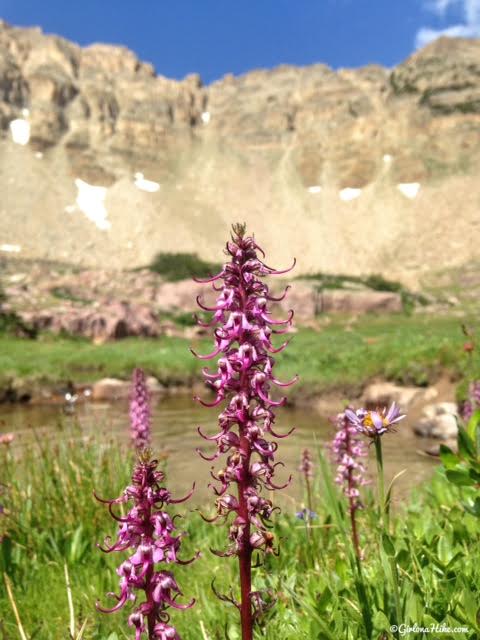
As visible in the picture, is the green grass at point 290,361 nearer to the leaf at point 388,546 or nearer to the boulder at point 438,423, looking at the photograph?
the boulder at point 438,423

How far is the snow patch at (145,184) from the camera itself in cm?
12044

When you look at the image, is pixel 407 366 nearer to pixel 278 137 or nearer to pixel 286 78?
pixel 278 137

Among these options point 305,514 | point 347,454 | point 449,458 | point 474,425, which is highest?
point 474,425

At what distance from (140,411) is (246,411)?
4533 mm

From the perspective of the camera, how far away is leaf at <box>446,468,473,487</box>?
9.78 feet

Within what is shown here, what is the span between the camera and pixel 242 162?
126 meters

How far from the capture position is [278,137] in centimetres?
13125

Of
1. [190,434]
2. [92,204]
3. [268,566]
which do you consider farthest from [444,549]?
[92,204]

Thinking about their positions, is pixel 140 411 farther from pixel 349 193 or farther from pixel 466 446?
pixel 349 193

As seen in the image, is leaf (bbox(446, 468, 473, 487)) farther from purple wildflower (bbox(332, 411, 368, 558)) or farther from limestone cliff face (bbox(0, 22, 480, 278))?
limestone cliff face (bbox(0, 22, 480, 278))

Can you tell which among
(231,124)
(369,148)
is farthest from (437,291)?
(231,124)

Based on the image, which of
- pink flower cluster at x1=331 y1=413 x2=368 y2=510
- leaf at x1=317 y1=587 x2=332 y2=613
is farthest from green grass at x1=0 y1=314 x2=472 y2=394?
leaf at x1=317 y1=587 x2=332 y2=613

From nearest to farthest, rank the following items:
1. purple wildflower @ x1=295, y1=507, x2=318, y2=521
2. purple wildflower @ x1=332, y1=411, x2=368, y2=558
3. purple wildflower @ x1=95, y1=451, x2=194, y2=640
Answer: purple wildflower @ x1=95, y1=451, x2=194, y2=640 < purple wildflower @ x1=295, y1=507, x2=318, y2=521 < purple wildflower @ x1=332, y1=411, x2=368, y2=558

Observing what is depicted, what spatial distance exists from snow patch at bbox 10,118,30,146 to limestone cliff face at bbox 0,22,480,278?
307 millimetres
